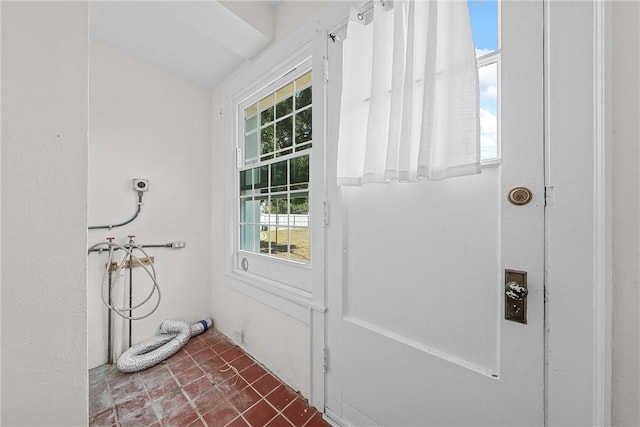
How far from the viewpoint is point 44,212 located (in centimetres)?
46

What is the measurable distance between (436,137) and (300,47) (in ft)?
4.03

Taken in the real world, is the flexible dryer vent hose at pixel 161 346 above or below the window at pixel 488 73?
below

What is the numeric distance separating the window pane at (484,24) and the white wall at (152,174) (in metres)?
2.43

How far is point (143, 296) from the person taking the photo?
216 centimetres

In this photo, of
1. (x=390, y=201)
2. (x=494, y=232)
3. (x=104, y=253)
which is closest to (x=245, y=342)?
(x=104, y=253)

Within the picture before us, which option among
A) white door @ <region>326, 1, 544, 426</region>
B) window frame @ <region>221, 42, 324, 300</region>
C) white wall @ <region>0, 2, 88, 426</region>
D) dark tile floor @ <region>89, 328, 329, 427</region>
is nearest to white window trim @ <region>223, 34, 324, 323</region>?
window frame @ <region>221, 42, 324, 300</region>

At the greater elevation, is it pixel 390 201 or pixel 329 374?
pixel 390 201

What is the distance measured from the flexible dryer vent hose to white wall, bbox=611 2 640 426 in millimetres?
2532

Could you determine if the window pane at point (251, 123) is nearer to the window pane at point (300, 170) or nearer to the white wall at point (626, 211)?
the window pane at point (300, 170)

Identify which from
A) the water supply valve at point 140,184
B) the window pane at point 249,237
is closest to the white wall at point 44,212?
the window pane at point 249,237

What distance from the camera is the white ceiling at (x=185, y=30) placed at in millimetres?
1597

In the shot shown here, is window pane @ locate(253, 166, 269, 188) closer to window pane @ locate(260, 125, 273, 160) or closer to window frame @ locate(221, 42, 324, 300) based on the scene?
window pane @ locate(260, 125, 273, 160)

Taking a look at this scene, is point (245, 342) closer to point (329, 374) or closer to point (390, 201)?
point (329, 374)

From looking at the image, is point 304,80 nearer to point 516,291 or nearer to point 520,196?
point 520,196
